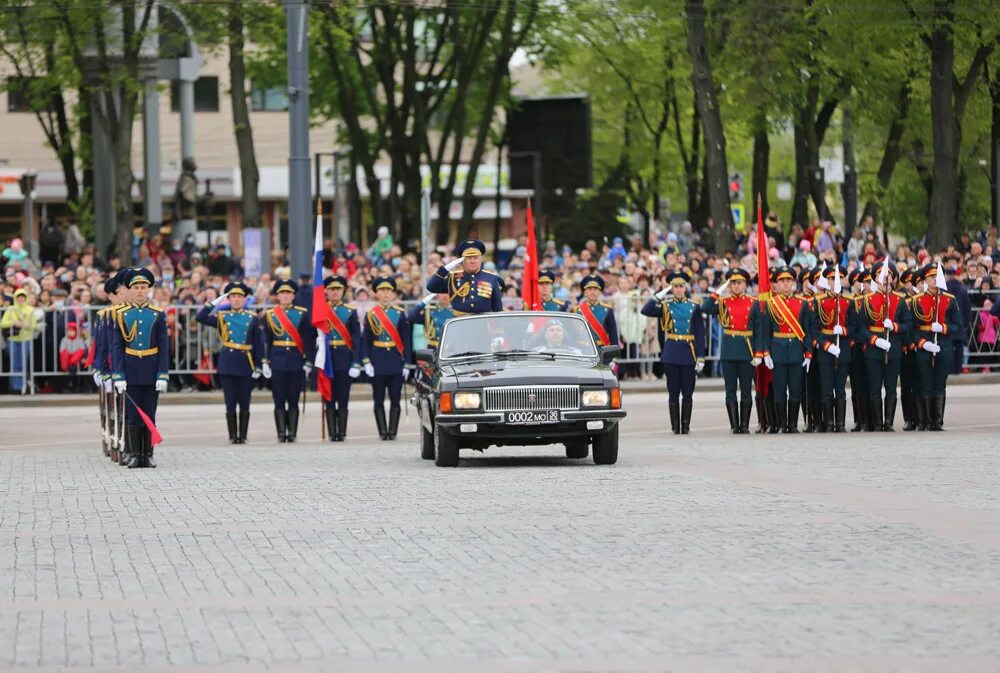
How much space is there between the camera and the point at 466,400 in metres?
19.9

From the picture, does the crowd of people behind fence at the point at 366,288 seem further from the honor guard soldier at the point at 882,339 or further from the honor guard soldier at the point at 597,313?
the honor guard soldier at the point at 597,313

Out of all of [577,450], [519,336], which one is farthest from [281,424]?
[519,336]

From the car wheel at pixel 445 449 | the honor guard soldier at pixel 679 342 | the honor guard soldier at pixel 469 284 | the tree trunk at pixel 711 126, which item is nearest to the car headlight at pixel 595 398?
the car wheel at pixel 445 449

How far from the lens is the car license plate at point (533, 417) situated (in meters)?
19.8

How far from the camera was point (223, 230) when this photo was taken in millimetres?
90562

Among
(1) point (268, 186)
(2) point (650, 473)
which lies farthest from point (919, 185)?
(2) point (650, 473)

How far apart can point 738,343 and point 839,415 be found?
1.55m

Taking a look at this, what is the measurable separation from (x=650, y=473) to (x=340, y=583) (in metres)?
7.64

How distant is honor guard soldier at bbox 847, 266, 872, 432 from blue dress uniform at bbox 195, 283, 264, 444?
700 cm

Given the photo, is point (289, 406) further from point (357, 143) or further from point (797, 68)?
point (357, 143)

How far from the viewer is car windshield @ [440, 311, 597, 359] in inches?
832

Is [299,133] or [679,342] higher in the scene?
[299,133]

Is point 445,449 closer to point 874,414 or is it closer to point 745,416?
point 745,416

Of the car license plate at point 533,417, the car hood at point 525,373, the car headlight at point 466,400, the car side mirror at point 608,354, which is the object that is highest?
the car side mirror at point 608,354
